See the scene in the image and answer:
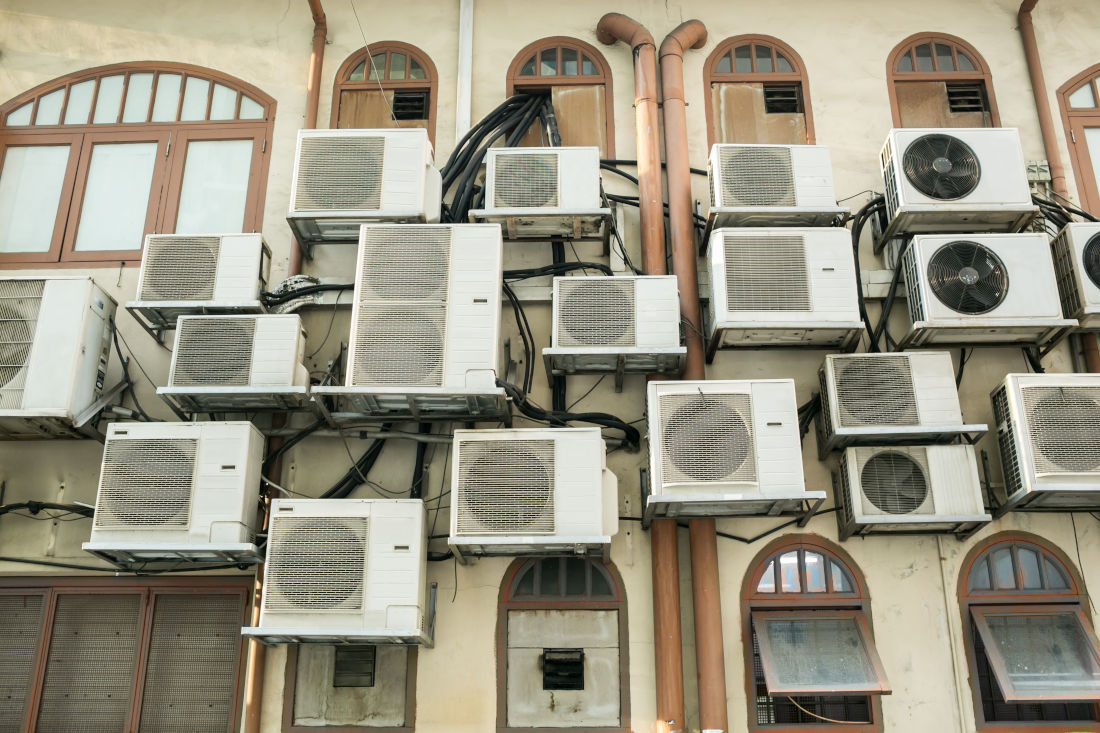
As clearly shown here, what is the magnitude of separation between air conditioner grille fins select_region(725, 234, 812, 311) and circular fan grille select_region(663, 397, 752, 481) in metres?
0.85

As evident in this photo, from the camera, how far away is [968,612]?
22.5 ft

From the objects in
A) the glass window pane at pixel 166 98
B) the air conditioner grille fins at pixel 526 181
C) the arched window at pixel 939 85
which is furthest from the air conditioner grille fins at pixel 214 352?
the arched window at pixel 939 85

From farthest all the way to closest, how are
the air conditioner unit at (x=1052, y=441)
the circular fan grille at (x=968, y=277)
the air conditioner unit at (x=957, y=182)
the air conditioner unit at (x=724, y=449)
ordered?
the air conditioner unit at (x=957, y=182) < the circular fan grille at (x=968, y=277) < the air conditioner unit at (x=1052, y=441) < the air conditioner unit at (x=724, y=449)

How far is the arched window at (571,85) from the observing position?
332 inches

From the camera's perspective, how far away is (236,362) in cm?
689

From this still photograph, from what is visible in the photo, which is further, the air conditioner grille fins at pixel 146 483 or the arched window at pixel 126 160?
the arched window at pixel 126 160

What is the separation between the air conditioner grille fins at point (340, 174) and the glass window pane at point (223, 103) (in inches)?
59.8

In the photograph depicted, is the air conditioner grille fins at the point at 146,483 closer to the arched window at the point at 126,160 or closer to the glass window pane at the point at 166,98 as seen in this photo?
the arched window at the point at 126,160

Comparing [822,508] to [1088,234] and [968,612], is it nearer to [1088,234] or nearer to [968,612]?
[968,612]

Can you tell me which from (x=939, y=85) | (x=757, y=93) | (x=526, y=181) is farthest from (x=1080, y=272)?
(x=526, y=181)

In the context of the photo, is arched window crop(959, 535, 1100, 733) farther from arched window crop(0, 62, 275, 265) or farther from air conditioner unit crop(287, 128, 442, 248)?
arched window crop(0, 62, 275, 265)

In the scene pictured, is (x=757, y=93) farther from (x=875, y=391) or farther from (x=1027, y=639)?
(x=1027, y=639)

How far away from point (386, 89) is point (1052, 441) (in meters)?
6.10

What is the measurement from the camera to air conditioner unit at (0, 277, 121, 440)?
6.91 meters
